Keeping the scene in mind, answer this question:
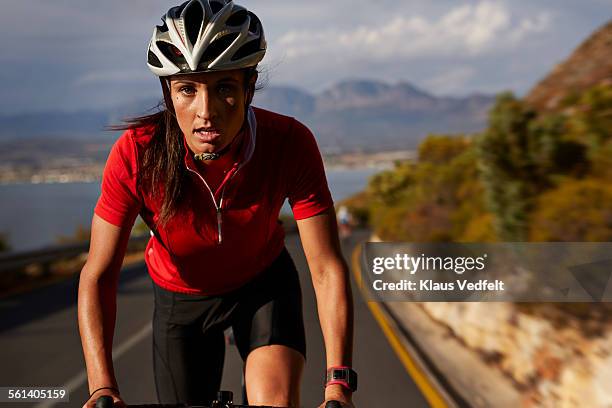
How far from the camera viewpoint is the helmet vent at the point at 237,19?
2.66m

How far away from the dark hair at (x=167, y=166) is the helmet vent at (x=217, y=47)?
0.43 feet

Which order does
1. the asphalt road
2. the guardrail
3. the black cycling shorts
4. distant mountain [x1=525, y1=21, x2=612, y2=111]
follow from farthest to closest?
1. distant mountain [x1=525, y1=21, x2=612, y2=111]
2. the guardrail
3. the asphalt road
4. the black cycling shorts

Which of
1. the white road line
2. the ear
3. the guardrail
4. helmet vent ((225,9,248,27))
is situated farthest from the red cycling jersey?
the guardrail

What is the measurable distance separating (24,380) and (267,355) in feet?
16.6

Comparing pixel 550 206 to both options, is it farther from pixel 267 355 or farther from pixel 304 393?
pixel 267 355

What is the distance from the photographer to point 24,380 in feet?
23.6

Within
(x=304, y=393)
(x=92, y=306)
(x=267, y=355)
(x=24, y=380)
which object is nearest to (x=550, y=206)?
(x=304, y=393)

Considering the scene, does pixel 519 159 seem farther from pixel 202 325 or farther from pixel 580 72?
pixel 580 72

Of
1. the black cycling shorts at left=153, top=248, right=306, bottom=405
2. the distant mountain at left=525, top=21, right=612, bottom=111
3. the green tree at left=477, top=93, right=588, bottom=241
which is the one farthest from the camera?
the distant mountain at left=525, top=21, right=612, bottom=111

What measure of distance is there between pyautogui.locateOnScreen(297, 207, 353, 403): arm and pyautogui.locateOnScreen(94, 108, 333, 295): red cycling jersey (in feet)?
0.21

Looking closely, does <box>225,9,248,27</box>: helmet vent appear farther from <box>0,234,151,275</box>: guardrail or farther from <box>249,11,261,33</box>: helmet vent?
<box>0,234,151,275</box>: guardrail

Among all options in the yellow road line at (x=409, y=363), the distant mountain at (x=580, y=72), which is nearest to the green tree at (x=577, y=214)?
the yellow road line at (x=409, y=363)

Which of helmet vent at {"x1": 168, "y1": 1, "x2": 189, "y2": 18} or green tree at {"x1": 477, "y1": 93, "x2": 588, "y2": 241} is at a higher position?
helmet vent at {"x1": 168, "y1": 1, "x2": 189, "y2": 18}

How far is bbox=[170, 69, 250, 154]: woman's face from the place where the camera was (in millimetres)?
2447
